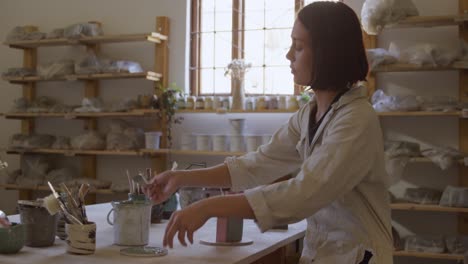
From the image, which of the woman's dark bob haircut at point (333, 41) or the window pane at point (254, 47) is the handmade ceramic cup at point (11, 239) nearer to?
the woman's dark bob haircut at point (333, 41)

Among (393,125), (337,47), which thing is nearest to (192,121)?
(393,125)

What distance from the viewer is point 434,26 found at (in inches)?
163

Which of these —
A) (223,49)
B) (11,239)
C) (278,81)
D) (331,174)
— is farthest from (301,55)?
(223,49)

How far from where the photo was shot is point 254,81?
4.77m

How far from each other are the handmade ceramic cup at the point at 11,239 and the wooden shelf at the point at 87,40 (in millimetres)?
3320

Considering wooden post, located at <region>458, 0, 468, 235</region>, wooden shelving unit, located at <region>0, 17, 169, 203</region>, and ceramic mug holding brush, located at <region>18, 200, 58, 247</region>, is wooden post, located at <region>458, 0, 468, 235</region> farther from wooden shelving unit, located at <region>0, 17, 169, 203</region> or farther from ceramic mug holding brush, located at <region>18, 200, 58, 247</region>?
ceramic mug holding brush, located at <region>18, 200, 58, 247</region>

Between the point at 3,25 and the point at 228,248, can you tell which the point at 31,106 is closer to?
the point at 3,25

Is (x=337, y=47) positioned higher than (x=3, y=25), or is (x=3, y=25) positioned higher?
(x=3, y=25)

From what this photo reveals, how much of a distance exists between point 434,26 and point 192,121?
1.95 m

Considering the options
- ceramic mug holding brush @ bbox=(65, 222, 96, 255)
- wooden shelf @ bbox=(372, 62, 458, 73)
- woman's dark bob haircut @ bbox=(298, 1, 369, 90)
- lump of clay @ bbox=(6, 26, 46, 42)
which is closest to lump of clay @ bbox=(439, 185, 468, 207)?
wooden shelf @ bbox=(372, 62, 458, 73)

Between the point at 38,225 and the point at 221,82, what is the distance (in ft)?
11.3

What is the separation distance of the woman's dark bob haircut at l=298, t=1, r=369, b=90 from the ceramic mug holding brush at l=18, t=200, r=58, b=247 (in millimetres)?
757

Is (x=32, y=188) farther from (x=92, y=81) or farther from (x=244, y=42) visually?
(x=244, y=42)

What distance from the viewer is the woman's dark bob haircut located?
1.33m
